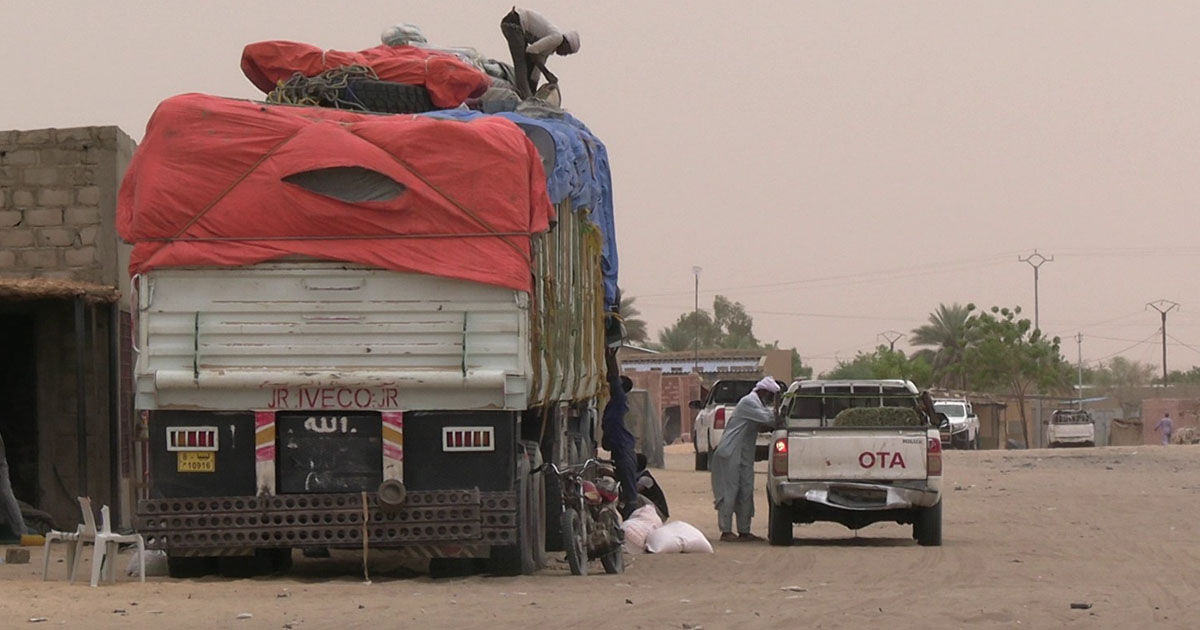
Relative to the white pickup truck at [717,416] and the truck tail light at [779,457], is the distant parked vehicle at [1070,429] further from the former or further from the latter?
the truck tail light at [779,457]

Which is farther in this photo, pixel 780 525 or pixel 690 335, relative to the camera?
pixel 690 335

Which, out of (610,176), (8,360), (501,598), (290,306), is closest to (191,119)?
(290,306)

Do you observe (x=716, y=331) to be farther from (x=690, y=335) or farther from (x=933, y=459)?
(x=933, y=459)

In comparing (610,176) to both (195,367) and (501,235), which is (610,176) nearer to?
(501,235)

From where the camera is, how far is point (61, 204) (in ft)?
59.8

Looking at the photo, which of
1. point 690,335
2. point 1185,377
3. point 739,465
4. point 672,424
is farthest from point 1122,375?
point 739,465

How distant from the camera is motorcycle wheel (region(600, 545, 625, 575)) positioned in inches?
548

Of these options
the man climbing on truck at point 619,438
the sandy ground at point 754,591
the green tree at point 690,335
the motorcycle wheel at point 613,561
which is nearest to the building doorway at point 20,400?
the sandy ground at point 754,591

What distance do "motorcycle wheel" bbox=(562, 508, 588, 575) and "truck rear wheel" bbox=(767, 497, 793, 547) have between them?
4503 mm

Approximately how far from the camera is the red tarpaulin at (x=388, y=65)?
48.0 feet

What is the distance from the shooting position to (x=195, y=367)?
12.0 metres

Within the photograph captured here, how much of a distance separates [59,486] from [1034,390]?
8684 centimetres

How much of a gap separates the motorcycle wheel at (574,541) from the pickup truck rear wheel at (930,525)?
205 inches

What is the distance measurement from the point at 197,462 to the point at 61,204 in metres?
6.93
